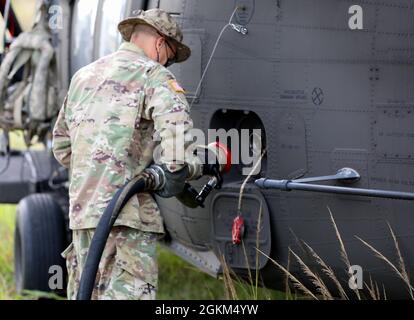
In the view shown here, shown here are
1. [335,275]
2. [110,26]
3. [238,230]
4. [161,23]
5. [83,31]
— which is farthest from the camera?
[83,31]

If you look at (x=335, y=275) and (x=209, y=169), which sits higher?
(x=209, y=169)

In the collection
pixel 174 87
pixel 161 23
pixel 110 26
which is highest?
pixel 110 26

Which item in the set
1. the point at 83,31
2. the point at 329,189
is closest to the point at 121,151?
the point at 329,189

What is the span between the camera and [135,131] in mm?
4605

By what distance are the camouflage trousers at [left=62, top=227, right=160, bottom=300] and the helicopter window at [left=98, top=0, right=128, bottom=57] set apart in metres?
1.88

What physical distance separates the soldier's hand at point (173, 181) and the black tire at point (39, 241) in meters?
2.85

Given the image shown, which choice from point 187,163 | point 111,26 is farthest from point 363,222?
point 111,26

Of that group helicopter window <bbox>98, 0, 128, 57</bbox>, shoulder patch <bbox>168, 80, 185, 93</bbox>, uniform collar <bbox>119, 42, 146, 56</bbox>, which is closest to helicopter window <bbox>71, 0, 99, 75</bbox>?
helicopter window <bbox>98, 0, 128, 57</bbox>

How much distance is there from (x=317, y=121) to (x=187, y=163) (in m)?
0.70

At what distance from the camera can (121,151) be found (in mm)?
4543

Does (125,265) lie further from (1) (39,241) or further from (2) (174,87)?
(1) (39,241)

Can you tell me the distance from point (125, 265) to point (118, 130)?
641 mm

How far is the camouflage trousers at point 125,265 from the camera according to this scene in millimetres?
4559

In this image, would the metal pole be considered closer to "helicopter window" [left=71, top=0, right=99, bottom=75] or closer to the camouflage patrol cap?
the camouflage patrol cap
